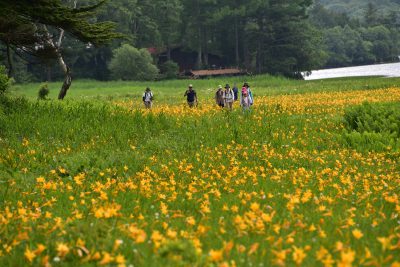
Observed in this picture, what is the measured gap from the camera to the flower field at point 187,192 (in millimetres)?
3852

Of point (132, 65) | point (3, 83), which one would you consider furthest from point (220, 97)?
point (132, 65)

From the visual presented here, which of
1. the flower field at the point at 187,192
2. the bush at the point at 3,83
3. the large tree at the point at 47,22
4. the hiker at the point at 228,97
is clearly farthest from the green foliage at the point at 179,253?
the hiker at the point at 228,97

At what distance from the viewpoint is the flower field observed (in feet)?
12.6

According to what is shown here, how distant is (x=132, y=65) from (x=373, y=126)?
48.7 meters

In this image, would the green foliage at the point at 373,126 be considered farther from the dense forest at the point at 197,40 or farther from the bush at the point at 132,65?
the dense forest at the point at 197,40

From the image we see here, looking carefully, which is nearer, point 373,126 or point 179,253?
point 179,253

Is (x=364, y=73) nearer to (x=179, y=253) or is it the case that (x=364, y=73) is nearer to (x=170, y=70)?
(x=170, y=70)

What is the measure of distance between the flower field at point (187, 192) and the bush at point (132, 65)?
44.0 m

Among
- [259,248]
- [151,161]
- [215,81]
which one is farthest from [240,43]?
[259,248]

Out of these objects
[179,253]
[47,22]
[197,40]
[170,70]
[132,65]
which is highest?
[197,40]

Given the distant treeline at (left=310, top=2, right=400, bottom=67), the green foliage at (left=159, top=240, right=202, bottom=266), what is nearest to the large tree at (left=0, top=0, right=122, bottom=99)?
the green foliage at (left=159, top=240, right=202, bottom=266)

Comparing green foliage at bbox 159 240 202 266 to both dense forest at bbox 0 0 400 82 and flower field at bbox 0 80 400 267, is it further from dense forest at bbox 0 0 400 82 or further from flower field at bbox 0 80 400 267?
dense forest at bbox 0 0 400 82

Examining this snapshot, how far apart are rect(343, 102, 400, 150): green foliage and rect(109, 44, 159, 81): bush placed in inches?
1829

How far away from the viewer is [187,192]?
596cm
